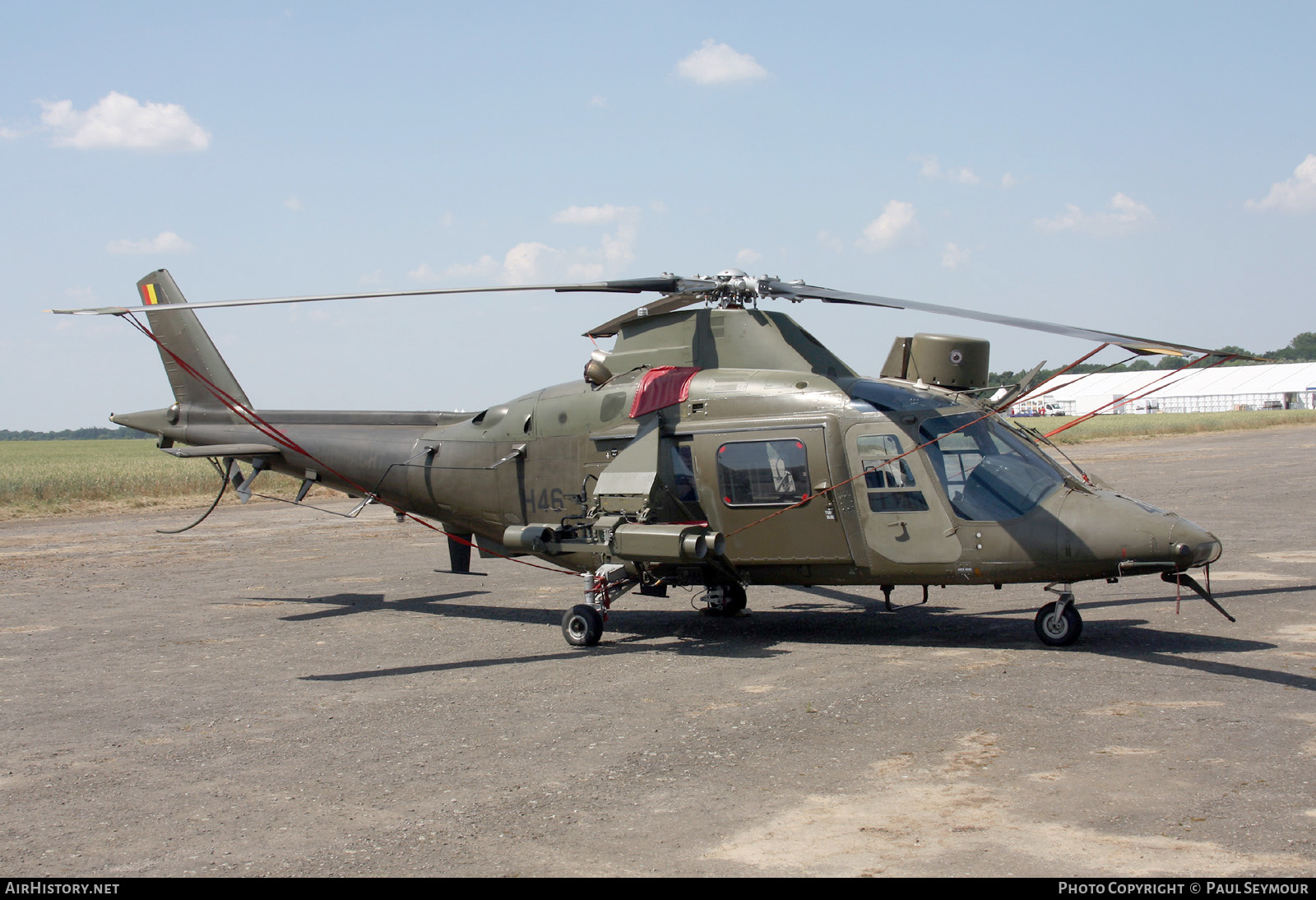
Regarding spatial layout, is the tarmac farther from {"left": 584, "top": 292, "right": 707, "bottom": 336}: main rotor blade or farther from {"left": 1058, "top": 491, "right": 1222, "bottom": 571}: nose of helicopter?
{"left": 584, "top": 292, "right": 707, "bottom": 336}: main rotor blade

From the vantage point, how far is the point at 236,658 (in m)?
10.9

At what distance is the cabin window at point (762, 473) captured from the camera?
34.6 ft

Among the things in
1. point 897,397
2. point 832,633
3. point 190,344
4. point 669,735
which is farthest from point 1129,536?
point 190,344

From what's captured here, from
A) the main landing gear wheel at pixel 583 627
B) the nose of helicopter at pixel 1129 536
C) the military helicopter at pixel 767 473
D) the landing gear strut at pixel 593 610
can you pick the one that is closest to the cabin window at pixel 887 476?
the military helicopter at pixel 767 473

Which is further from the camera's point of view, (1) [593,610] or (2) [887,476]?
(1) [593,610]

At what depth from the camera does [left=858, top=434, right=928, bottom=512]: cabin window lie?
1009cm

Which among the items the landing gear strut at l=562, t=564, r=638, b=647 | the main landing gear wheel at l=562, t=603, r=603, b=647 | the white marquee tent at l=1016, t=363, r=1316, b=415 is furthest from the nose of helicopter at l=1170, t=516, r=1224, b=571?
the white marquee tent at l=1016, t=363, r=1316, b=415

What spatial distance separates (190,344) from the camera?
14.8 m

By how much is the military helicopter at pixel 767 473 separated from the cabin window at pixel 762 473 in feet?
0.06

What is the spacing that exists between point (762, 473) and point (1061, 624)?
3.31 m

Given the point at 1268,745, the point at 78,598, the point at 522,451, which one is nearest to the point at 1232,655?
the point at 1268,745

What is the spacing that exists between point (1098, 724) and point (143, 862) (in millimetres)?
6220

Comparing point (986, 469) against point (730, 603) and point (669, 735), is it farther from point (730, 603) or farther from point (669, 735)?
point (669, 735)

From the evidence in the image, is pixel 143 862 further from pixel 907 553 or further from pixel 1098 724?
pixel 907 553
